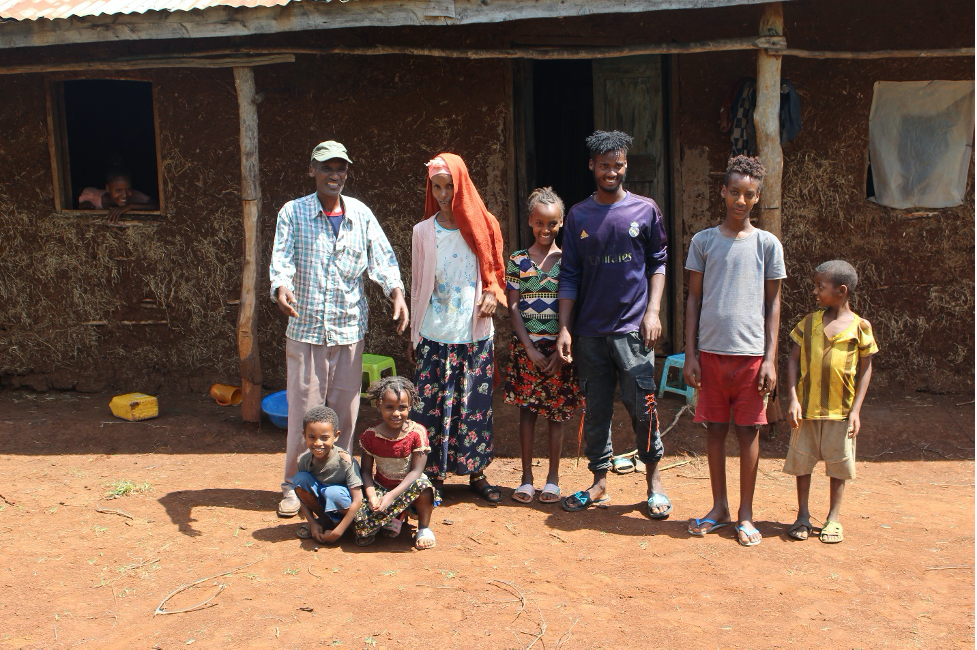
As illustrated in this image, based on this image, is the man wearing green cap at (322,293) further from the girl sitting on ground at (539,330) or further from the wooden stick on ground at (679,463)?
the wooden stick on ground at (679,463)

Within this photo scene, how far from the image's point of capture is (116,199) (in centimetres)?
643

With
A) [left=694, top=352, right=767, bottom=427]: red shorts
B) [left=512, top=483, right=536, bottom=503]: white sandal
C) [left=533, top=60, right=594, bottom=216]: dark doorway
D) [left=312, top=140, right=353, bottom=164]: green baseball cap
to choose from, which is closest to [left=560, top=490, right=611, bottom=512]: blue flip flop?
[left=512, top=483, right=536, bottom=503]: white sandal

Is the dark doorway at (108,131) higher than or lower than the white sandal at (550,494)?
higher

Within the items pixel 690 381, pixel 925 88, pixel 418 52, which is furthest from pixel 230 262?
pixel 925 88

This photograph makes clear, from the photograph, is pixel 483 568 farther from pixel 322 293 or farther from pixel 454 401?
pixel 322 293

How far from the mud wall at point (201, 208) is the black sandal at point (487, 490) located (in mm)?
2215

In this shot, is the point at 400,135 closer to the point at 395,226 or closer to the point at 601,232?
the point at 395,226

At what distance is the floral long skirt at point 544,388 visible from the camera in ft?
13.8

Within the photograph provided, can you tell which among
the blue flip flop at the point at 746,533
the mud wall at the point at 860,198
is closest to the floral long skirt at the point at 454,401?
the blue flip flop at the point at 746,533

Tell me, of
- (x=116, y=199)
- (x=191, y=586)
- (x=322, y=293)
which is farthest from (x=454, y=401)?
(x=116, y=199)

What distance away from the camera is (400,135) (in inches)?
241

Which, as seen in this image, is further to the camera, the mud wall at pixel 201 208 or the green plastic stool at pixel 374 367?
the mud wall at pixel 201 208

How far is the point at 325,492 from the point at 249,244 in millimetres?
2429

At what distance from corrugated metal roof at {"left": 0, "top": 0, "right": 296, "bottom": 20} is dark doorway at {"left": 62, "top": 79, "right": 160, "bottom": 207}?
10.4 feet
